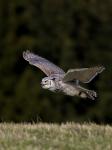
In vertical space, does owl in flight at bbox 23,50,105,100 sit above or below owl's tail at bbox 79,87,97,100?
above

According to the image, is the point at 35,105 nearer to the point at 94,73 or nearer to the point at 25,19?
the point at 25,19

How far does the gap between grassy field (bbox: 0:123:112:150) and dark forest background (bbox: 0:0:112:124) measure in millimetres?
14030

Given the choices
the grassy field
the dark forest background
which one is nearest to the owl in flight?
the grassy field

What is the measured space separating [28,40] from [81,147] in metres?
17.5

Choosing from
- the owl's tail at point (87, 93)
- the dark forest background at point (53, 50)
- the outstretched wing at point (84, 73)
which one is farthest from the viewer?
the dark forest background at point (53, 50)

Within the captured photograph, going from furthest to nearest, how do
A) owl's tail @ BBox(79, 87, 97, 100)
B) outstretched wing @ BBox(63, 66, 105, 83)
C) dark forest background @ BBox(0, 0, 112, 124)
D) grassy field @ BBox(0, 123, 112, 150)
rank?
dark forest background @ BBox(0, 0, 112, 124) < owl's tail @ BBox(79, 87, 97, 100) < outstretched wing @ BBox(63, 66, 105, 83) < grassy field @ BBox(0, 123, 112, 150)

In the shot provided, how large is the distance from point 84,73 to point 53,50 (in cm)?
1672

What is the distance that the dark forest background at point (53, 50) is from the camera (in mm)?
25984

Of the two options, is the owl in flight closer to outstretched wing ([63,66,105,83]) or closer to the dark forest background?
outstretched wing ([63,66,105,83])

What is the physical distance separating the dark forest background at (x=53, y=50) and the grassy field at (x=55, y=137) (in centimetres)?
1403

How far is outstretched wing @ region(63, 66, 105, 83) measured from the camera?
10805mm

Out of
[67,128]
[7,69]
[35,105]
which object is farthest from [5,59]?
[67,128]

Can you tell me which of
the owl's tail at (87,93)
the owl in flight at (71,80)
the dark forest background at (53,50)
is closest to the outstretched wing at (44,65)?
the owl in flight at (71,80)

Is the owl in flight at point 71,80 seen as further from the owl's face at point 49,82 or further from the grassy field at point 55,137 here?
the grassy field at point 55,137
